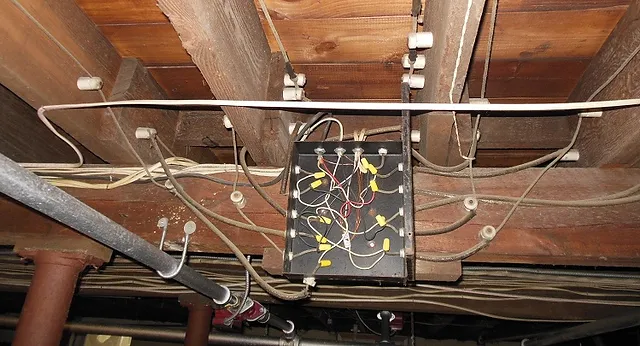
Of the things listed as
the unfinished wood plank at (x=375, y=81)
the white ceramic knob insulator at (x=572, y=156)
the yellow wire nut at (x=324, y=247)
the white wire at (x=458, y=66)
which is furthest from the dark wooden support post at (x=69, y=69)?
the white ceramic knob insulator at (x=572, y=156)

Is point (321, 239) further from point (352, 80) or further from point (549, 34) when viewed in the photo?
point (549, 34)

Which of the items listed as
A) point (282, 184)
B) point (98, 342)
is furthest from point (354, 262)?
point (98, 342)

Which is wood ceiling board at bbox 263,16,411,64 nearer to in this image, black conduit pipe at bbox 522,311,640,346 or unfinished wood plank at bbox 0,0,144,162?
unfinished wood plank at bbox 0,0,144,162

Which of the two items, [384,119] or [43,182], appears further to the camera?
[384,119]

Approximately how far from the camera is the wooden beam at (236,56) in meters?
0.85

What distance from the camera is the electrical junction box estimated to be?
1.04 meters

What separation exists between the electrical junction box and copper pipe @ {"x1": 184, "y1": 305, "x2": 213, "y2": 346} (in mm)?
1301

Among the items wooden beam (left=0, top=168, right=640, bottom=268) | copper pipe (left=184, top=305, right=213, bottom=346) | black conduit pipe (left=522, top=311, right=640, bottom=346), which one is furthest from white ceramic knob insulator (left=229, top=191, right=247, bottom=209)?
black conduit pipe (left=522, top=311, right=640, bottom=346)

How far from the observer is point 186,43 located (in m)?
0.88

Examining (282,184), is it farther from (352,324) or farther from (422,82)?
(352,324)

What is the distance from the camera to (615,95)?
110cm

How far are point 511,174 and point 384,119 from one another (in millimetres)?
453

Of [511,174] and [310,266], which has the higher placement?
[511,174]

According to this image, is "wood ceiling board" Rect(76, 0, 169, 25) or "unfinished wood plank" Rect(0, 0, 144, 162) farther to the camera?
"wood ceiling board" Rect(76, 0, 169, 25)
